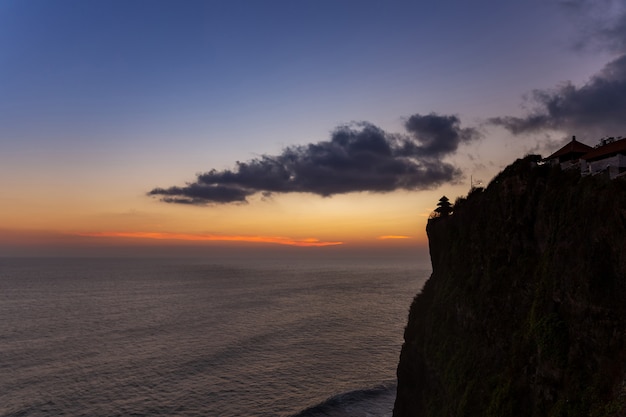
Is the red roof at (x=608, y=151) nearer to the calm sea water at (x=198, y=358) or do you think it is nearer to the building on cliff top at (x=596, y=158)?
the building on cliff top at (x=596, y=158)

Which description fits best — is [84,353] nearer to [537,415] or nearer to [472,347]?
[472,347]

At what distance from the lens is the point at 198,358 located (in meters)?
69.9

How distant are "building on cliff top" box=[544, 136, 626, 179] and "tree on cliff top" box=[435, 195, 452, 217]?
2042 centimetres

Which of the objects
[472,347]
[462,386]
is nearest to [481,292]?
[472,347]

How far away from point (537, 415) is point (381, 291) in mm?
148951

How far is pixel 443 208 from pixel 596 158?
1111 inches

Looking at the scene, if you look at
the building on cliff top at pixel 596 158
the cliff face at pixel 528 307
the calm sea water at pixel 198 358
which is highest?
the building on cliff top at pixel 596 158

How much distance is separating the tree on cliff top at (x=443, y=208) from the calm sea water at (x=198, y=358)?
88.7 ft

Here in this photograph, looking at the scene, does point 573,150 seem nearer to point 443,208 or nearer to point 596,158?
point 596,158

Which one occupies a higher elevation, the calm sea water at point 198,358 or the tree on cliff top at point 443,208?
the tree on cliff top at point 443,208

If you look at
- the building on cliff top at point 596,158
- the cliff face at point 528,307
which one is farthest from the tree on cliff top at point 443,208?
the building on cliff top at point 596,158

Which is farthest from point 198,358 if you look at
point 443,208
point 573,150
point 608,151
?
point 608,151

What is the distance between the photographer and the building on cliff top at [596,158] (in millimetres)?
22317

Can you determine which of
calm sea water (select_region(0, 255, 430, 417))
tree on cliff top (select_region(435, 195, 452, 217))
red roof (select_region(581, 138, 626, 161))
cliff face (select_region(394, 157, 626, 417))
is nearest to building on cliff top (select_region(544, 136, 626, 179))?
red roof (select_region(581, 138, 626, 161))
